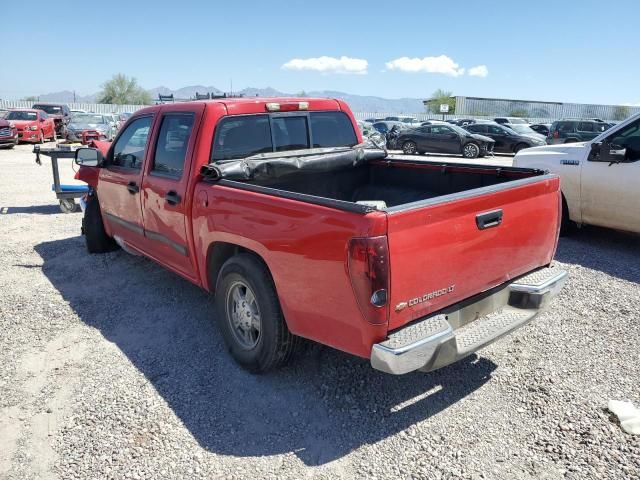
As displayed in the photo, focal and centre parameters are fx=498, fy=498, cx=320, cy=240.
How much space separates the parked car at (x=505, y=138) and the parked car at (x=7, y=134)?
68.3ft

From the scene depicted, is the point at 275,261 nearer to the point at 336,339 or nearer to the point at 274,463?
the point at 336,339

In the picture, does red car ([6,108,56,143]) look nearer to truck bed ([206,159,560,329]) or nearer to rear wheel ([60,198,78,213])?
rear wheel ([60,198,78,213])

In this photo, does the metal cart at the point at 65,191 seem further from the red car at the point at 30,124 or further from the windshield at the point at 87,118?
the windshield at the point at 87,118

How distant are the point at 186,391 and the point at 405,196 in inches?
104

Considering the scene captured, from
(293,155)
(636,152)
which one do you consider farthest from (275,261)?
(636,152)

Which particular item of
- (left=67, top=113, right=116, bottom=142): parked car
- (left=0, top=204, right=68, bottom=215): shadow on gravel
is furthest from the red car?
(left=0, top=204, right=68, bottom=215): shadow on gravel

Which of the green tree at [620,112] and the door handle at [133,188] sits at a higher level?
the green tree at [620,112]

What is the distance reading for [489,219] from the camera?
9.72 ft

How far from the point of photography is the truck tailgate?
257 cm

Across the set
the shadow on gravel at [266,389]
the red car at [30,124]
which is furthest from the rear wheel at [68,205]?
the red car at [30,124]

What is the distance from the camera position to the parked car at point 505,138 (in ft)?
72.7

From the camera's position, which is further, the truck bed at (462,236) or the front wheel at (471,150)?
the front wheel at (471,150)

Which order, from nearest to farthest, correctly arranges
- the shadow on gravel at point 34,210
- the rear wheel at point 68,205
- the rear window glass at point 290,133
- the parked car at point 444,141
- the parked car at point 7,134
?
the rear window glass at point 290,133, the rear wheel at point 68,205, the shadow on gravel at point 34,210, the parked car at point 444,141, the parked car at point 7,134

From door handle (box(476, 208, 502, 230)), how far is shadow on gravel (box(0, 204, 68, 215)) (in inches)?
314
